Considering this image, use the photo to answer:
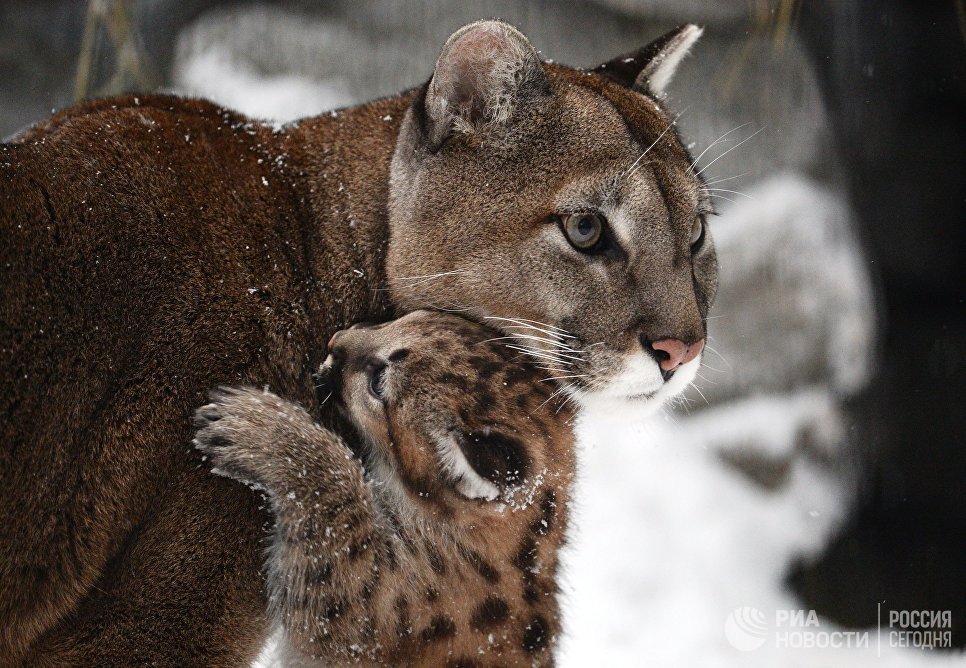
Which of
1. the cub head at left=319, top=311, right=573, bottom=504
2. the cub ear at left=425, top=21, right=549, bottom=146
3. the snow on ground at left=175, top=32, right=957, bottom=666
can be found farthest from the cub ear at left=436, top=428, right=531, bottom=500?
the snow on ground at left=175, top=32, right=957, bottom=666

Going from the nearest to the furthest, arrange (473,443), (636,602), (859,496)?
(473,443) < (636,602) < (859,496)

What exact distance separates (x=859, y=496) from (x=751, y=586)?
103cm

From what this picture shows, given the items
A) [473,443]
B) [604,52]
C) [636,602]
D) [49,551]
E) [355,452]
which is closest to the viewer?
[49,551]

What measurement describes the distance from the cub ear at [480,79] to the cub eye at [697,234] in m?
0.86

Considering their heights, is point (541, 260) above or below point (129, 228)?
below

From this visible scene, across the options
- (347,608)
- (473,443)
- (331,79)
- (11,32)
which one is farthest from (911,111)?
(11,32)

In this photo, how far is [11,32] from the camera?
8195mm

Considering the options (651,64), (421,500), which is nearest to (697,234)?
(651,64)

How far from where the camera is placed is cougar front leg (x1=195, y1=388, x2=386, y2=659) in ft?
11.8

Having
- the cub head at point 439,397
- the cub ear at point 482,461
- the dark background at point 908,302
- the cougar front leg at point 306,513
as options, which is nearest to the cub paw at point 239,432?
the cougar front leg at point 306,513

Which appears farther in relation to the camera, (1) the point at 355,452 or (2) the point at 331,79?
(2) the point at 331,79

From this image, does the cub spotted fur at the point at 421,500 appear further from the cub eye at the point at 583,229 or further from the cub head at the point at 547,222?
the cub eye at the point at 583,229

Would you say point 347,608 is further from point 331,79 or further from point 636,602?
point 331,79

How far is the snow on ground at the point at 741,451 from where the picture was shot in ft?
22.8
